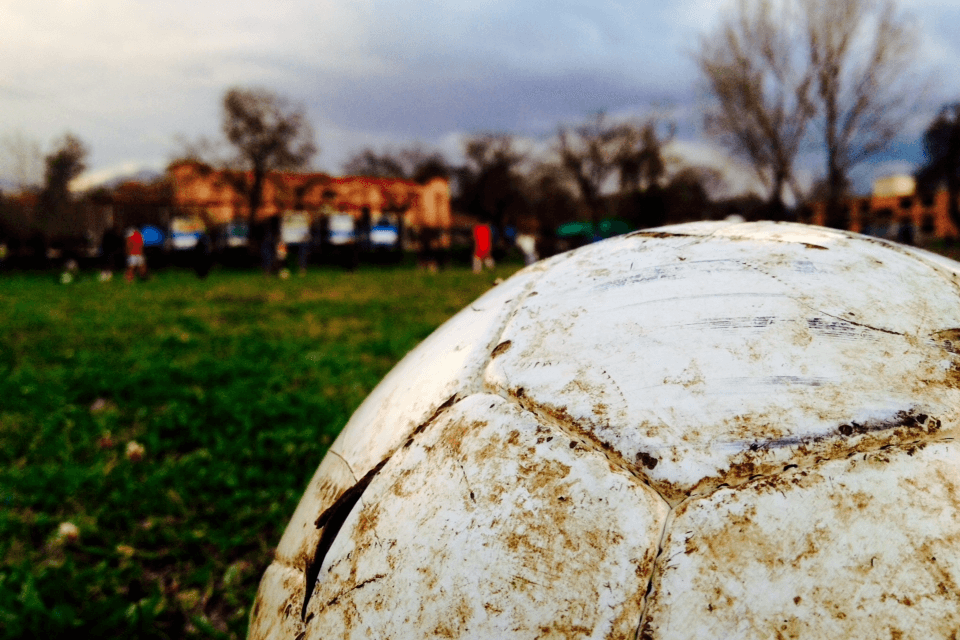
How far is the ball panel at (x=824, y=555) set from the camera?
2.48 feet

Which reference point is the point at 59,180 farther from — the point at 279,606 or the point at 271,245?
the point at 279,606

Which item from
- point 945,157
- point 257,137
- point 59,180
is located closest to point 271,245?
→ point 257,137

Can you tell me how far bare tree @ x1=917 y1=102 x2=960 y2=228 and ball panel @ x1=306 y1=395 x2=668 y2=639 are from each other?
44.3 meters

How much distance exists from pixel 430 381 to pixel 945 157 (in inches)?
1848

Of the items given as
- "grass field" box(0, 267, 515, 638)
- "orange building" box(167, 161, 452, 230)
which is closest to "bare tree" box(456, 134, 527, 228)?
"orange building" box(167, 161, 452, 230)

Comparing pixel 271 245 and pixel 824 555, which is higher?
pixel 271 245

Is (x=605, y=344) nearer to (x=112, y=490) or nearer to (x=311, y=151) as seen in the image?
(x=112, y=490)

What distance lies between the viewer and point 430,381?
1.19 m

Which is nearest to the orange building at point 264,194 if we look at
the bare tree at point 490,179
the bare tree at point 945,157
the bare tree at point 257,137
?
the bare tree at point 257,137

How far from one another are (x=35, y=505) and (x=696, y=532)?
297cm

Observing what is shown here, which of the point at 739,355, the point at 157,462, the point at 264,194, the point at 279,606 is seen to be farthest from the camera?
the point at 264,194

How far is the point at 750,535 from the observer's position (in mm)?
807

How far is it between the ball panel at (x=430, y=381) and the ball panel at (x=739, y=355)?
0.05 m

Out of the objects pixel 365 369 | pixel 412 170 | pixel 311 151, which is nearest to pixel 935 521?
pixel 365 369
